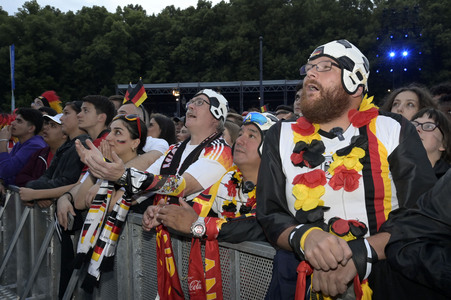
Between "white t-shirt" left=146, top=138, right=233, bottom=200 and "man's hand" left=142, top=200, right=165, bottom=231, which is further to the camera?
"white t-shirt" left=146, top=138, right=233, bottom=200

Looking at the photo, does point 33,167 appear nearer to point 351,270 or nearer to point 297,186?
point 297,186

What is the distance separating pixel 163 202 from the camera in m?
3.20

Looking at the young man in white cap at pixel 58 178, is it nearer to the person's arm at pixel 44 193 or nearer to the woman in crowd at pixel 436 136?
the person's arm at pixel 44 193

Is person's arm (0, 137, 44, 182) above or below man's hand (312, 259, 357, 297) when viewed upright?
above

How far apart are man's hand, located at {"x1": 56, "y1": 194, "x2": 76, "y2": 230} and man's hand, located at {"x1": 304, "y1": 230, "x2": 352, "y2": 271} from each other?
2.75 meters

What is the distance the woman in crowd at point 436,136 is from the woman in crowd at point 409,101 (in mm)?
653

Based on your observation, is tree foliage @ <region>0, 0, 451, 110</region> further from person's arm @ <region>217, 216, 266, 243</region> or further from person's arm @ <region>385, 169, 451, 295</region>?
person's arm @ <region>385, 169, 451, 295</region>

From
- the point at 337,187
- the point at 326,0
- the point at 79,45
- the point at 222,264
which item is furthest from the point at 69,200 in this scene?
the point at 326,0

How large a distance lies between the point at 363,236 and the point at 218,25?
127 ft

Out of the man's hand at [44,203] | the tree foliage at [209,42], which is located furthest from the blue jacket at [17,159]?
the tree foliage at [209,42]

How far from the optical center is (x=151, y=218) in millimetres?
2998

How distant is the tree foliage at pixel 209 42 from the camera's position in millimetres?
34375

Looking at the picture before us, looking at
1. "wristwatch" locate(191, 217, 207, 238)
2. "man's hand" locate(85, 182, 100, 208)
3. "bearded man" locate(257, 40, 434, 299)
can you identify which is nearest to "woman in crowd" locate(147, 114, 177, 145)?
"man's hand" locate(85, 182, 100, 208)

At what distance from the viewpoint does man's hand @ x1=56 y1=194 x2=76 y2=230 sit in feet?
12.9
